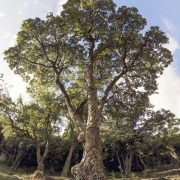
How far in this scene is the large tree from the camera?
677 inches

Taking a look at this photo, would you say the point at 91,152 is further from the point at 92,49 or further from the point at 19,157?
the point at 19,157

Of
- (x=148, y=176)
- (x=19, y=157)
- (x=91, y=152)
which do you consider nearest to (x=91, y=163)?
(x=91, y=152)

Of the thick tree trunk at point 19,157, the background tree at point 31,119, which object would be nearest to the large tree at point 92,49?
the background tree at point 31,119

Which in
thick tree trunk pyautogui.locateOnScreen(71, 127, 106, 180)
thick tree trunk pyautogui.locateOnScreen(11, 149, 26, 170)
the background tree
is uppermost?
the background tree

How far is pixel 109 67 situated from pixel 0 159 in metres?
36.1

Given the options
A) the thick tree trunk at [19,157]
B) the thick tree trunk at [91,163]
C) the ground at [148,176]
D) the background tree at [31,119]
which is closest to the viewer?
the thick tree trunk at [91,163]

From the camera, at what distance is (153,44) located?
58.5 feet

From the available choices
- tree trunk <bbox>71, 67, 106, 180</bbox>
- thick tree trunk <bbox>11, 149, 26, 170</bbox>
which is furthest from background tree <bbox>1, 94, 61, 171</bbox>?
tree trunk <bbox>71, 67, 106, 180</bbox>

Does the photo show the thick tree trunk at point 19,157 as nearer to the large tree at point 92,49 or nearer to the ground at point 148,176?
the ground at point 148,176

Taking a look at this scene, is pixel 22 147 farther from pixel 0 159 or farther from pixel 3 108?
pixel 3 108

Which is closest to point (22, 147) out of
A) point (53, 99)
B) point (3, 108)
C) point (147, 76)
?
point (3, 108)

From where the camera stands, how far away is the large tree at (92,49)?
1720cm

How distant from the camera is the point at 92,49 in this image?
702 inches

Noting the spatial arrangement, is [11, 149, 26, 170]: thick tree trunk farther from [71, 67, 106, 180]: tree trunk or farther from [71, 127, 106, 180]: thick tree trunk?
[71, 127, 106, 180]: thick tree trunk
